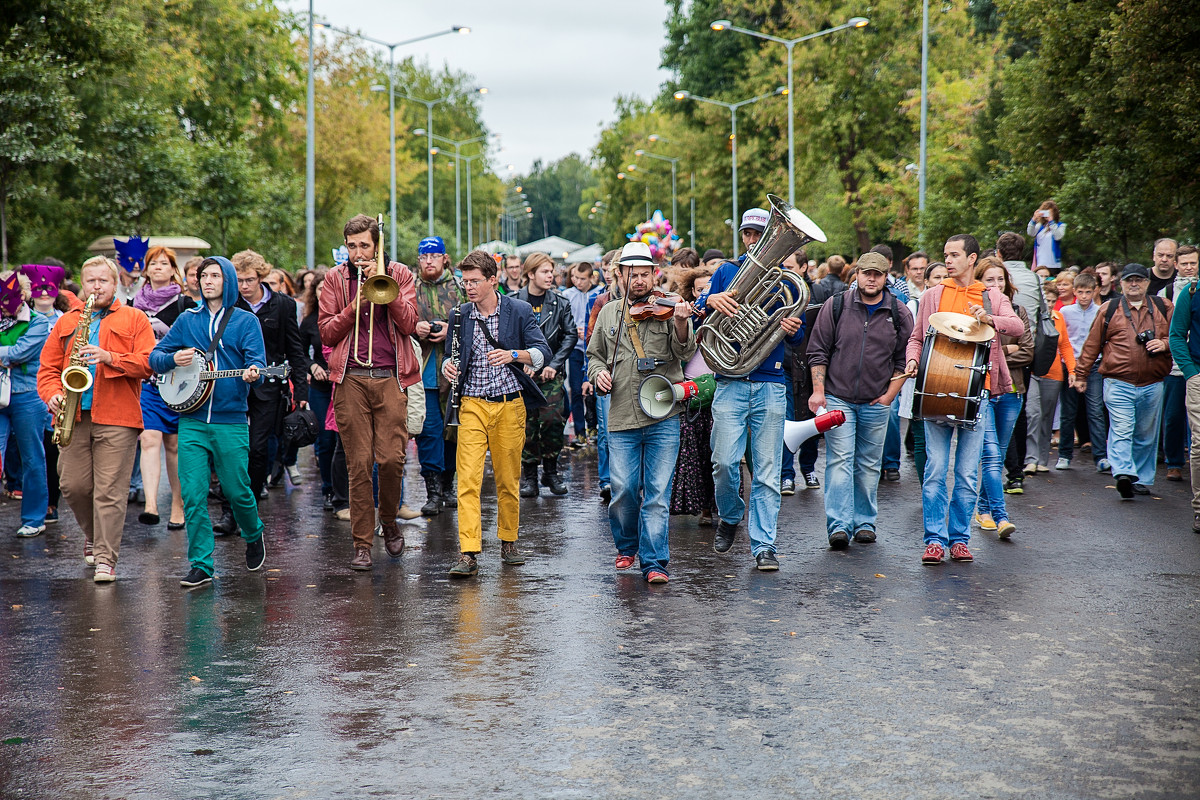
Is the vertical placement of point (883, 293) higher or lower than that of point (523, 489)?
higher

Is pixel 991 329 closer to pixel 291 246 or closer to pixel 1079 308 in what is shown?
pixel 1079 308

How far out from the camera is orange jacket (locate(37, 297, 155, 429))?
812cm

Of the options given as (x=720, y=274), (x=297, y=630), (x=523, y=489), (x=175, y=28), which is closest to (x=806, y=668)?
(x=297, y=630)

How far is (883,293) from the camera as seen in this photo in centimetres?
882

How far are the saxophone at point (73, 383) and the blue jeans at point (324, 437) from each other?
2548 millimetres

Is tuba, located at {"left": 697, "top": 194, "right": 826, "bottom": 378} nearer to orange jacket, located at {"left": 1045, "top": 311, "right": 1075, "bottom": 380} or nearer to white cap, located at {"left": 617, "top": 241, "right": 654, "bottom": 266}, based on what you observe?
white cap, located at {"left": 617, "top": 241, "right": 654, "bottom": 266}

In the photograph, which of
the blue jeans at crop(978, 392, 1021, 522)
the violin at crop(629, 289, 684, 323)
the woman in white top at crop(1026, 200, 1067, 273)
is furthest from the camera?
the woman in white top at crop(1026, 200, 1067, 273)

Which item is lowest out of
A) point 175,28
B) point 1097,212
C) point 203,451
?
point 203,451

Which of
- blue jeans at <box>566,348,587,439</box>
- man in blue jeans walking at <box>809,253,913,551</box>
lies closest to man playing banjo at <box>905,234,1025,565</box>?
man in blue jeans walking at <box>809,253,913,551</box>

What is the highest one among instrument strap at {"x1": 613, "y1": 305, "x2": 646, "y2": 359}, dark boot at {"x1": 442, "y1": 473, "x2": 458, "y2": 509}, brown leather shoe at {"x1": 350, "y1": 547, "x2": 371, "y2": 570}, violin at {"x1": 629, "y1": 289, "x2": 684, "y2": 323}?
violin at {"x1": 629, "y1": 289, "x2": 684, "y2": 323}

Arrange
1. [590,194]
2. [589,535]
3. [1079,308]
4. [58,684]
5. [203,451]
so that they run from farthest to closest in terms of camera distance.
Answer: [590,194]
[1079,308]
[589,535]
[203,451]
[58,684]

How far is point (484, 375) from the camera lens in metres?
8.12

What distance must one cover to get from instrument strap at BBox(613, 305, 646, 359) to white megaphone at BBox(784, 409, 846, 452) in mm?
1447

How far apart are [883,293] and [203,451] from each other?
4593 millimetres
